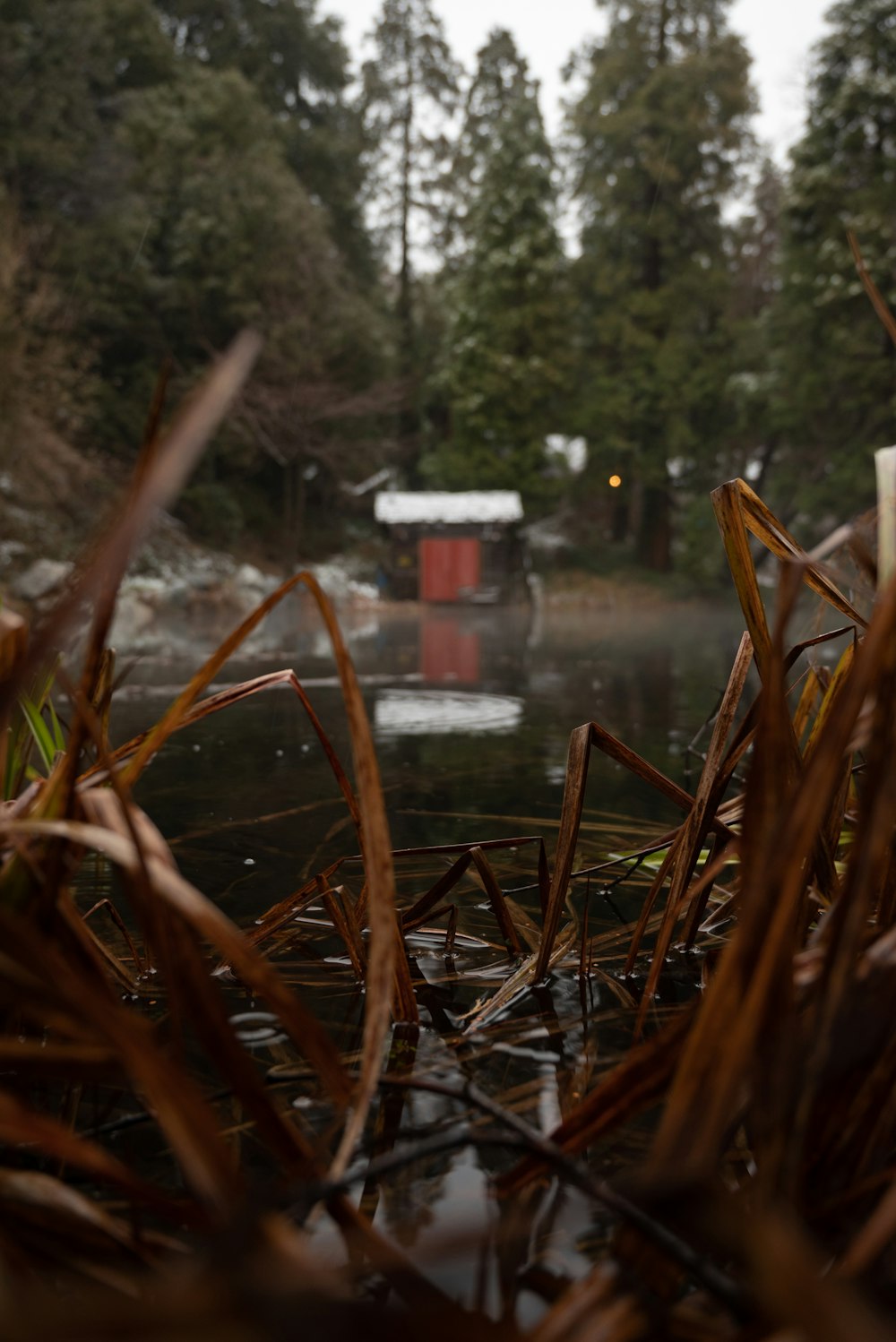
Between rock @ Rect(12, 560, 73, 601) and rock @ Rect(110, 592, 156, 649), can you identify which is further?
rock @ Rect(12, 560, 73, 601)

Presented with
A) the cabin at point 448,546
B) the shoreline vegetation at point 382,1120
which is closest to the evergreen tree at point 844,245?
the cabin at point 448,546

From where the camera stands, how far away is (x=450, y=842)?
110 inches

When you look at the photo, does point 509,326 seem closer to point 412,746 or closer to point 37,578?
point 37,578

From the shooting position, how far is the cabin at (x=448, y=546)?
86.5 ft

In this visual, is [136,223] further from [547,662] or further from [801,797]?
[801,797]

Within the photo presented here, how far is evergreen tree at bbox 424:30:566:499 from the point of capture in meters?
27.6

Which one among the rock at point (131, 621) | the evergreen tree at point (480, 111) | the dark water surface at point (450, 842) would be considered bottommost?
the rock at point (131, 621)

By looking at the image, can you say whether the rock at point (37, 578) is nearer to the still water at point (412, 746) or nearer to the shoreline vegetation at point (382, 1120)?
the still water at point (412, 746)

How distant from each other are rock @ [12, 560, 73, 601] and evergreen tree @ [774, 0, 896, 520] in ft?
53.1

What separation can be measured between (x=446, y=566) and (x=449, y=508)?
1.63m

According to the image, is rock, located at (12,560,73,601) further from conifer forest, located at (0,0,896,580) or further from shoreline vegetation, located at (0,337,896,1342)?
shoreline vegetation, located at (0,337,896,1342)

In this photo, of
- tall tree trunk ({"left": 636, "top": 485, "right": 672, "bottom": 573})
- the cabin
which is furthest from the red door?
tall tree trunk ({"left": 636, "top": 485, "right": 672, "bottom": 573})

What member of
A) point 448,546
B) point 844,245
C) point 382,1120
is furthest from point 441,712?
point 448,546

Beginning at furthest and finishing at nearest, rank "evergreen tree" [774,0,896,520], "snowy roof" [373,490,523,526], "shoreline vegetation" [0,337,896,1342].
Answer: "snowy roof" [373,490,523,526] → "evergreen tree" [774,0,896,520] → "shoreline vegetation" [0,337,896,1342]
